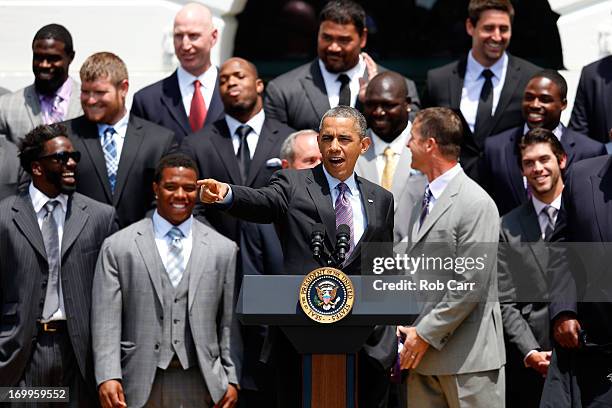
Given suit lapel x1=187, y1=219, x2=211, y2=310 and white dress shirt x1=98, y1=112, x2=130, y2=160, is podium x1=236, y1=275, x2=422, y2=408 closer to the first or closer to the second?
suit lapel x1=187, y1=219, x2=211, y2=310

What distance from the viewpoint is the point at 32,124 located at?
8.23 meters

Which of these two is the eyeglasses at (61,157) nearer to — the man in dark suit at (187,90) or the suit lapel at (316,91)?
the man in dark suit at (187,90)

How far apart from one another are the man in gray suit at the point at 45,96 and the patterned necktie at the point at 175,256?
1.28 meters

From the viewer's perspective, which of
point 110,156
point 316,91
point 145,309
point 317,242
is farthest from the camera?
point 316,91

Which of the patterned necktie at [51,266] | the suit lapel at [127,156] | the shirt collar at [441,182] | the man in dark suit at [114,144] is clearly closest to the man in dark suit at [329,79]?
the man in dark suit at [114,144]

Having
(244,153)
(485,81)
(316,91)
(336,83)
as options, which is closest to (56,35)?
(244,153)

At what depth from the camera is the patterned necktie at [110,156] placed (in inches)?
313

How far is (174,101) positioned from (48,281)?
1.63 meters

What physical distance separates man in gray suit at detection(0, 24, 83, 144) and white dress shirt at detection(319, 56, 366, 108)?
149 cm

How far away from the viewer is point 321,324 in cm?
566

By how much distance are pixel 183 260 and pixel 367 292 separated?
77.8 inches

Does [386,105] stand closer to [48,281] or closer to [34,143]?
[34,143]

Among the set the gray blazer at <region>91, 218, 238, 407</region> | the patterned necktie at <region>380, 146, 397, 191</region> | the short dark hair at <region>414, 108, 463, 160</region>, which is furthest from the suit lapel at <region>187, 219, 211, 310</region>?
the short dark hair at <region>414, 108, 463, 160</region>

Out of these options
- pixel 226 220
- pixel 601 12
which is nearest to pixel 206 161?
pixel 226 220
